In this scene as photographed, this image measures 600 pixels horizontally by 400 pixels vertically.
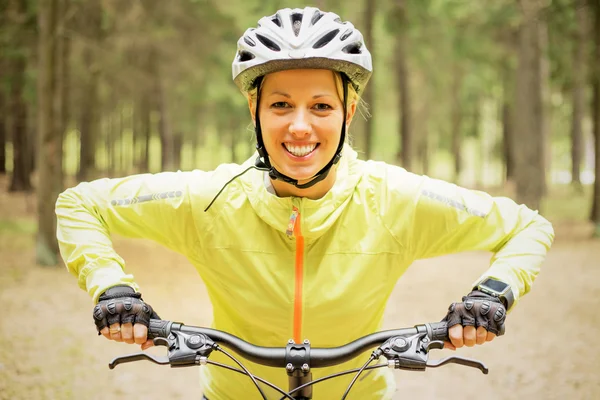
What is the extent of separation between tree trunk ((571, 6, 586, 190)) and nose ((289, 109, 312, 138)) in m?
13.6

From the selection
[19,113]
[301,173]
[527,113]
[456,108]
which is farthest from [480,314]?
[456,108]

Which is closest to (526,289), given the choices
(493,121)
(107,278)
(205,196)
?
(205,196)

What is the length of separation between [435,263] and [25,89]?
1180cm

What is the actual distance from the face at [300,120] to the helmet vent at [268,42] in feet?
0.31

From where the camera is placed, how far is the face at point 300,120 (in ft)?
8.08

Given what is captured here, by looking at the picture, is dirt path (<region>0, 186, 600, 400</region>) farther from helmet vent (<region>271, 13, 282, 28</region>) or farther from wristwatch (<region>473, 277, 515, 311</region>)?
helmet vent (<region>271, 13, 282, 28</region>)

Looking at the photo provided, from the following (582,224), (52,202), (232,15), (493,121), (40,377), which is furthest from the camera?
(493,121)

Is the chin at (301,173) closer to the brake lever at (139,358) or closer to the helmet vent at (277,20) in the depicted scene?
the helmet vent at (277,20)

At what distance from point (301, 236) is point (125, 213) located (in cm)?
70

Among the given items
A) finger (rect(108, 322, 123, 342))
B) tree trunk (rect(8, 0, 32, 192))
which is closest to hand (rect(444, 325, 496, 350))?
finger (rect(108, 322, 123, 342))

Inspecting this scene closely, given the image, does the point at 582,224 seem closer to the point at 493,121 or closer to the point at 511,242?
the point at 511,242

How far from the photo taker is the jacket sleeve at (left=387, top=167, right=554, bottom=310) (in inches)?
101

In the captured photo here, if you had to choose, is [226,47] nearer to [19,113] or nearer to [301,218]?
[19,113]

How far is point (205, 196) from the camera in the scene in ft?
8.64
